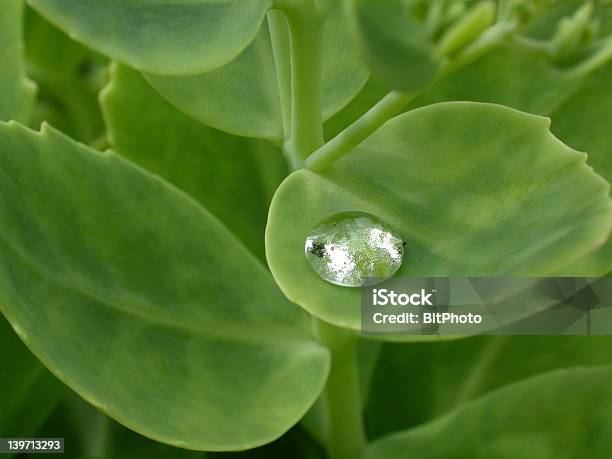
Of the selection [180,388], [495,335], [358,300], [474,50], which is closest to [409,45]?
[474,50]

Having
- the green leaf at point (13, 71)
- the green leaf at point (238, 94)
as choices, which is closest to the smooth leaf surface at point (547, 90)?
the green leaf at point (238, 94)

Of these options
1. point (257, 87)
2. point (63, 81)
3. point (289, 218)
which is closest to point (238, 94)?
point (257, 87)

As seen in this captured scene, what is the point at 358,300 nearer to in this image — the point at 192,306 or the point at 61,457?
the point at 192,306

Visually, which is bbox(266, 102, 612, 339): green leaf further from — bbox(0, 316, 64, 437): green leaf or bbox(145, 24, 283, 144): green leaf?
bbox(0, 316, 64, 437): green leaf

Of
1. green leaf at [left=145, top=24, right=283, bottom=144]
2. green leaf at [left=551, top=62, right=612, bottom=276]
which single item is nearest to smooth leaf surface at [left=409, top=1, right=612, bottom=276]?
green leaf at [left=551, top=62, right=612, bottom=276]

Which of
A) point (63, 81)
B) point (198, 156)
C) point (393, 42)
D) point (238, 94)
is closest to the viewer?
point (393, 42)

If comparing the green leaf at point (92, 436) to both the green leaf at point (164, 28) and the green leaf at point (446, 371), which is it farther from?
the green leaf at point (164, 28)
